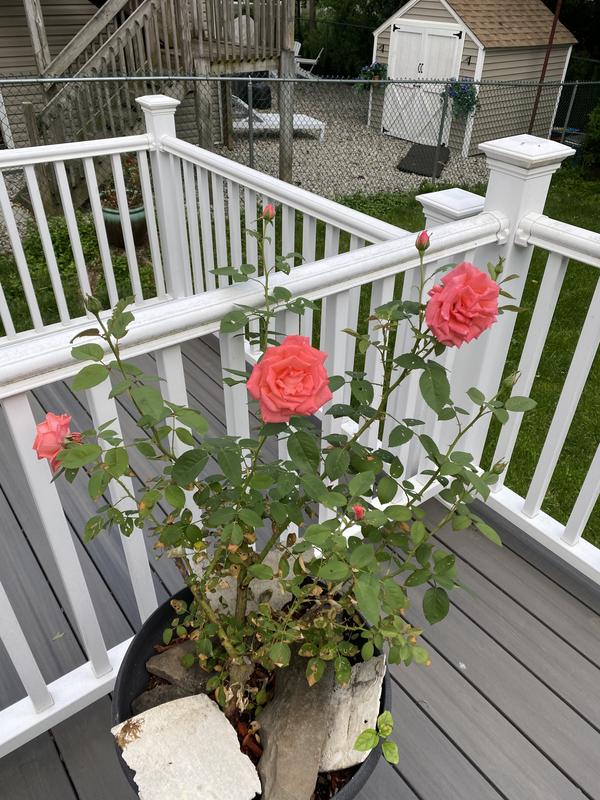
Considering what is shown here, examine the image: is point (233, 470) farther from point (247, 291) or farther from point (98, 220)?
point (98, 220)

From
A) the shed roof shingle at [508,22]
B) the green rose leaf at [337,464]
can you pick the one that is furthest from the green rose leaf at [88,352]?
the shed roof shingle at [508,22]

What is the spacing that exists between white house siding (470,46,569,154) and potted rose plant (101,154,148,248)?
7.32 m

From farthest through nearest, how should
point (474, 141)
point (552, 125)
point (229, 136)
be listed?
point (552, 125) < point (474, 141) < point (229, 136)

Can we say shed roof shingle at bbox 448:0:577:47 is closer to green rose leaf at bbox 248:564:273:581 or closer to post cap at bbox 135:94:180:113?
post cap at bbox 135:94:180:113

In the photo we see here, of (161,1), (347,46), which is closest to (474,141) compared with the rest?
(161,1)

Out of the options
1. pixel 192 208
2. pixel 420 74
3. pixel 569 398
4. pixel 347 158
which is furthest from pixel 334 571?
pixel 420 74

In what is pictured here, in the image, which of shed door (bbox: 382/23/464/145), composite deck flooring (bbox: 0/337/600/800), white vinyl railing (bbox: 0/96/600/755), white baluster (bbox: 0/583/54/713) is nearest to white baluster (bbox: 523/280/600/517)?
white vinyl railing (bbox: 0/96/600/755)

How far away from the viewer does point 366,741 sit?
1.04 m

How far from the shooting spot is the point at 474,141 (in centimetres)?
1075

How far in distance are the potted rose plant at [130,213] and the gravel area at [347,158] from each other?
2995mm

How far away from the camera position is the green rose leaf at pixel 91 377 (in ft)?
2.96

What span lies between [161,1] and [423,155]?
15.8ft

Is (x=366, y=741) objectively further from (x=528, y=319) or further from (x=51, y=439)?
(x=528, y=319)

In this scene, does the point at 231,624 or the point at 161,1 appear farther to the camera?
the point at 161,1
